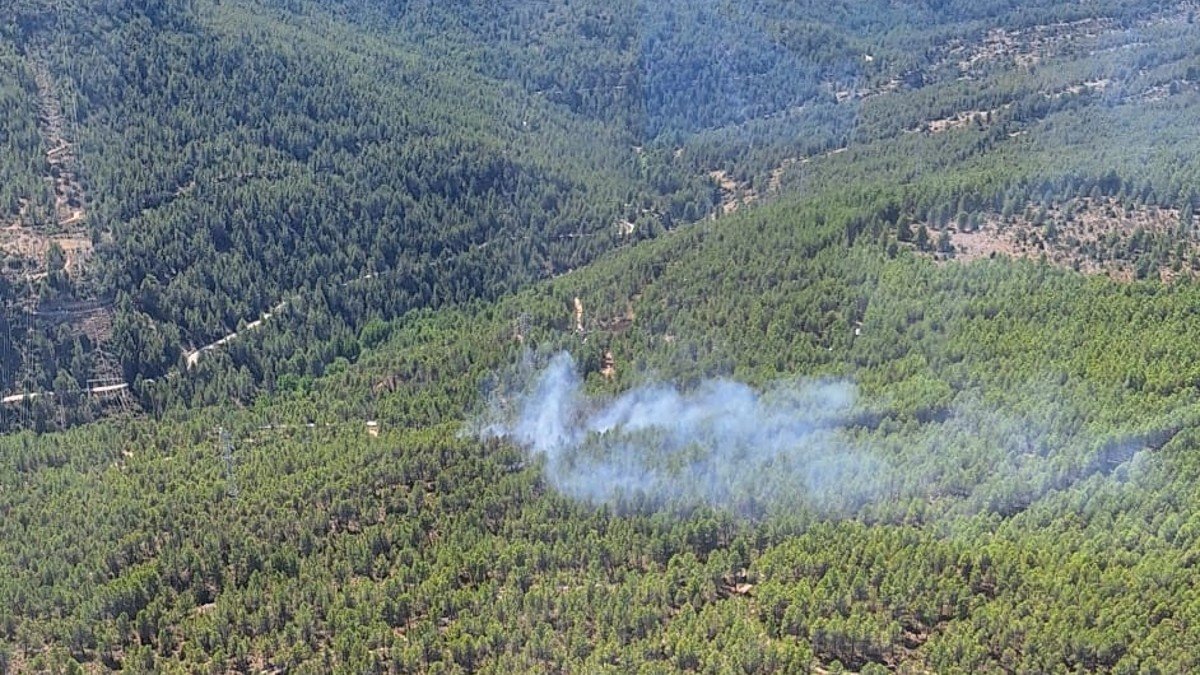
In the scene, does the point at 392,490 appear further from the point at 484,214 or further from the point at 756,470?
the point at 484,214

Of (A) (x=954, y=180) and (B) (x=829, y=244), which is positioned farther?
(A) (x=954, y=180)

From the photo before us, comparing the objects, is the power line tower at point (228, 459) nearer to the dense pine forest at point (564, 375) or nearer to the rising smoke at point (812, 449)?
the dense pine forest at point (564, 375)

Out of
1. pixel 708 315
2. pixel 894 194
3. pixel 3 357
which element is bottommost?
pixel 3 357

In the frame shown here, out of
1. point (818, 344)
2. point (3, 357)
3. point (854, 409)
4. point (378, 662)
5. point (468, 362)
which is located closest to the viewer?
point (378, 662)

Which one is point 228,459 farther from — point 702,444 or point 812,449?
point 812,449

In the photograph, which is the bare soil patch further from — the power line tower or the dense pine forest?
the power line tower

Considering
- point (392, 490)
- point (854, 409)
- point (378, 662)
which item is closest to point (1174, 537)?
point (854, 409)

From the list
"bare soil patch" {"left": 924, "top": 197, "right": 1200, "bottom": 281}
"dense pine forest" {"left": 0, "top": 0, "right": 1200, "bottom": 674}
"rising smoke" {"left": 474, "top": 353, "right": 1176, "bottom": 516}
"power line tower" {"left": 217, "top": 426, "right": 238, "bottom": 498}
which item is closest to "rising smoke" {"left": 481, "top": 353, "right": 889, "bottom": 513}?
"rising smoke" {"left": 474, "top": 353, "right": 1176, "bottom": 516}
